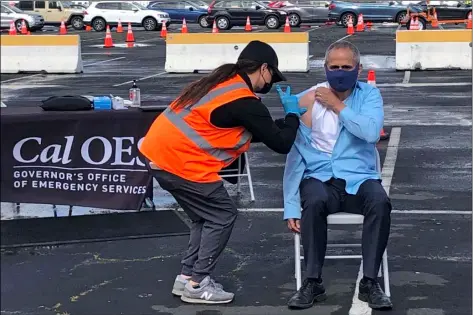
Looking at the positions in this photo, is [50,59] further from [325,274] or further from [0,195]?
[0,195]

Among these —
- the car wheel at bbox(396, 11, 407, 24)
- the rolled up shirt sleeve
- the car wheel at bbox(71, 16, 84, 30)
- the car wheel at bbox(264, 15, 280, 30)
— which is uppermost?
the rolled up shirt sleeve

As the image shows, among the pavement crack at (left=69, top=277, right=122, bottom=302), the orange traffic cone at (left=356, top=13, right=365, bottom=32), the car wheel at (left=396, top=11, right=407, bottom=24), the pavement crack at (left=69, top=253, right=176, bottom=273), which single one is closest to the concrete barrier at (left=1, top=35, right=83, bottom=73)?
the pavement crack at (left=69, top=253, right=176, bottom=273)

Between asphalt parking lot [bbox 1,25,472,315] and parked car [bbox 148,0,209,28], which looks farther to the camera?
parked car [bbox 148,0,209,28]

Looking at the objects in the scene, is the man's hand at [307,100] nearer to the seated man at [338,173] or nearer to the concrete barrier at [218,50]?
the seated man at [338,173]

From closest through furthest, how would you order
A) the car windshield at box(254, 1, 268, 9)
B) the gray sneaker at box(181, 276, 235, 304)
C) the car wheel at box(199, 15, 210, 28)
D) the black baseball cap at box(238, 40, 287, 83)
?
the black baseball cap at box(238, 40, 287, 83) → the gray sneaker at box(181, 276, 235, 304) → the car windshield at box(254, 1, 268, 9) → the car wheel at box(199, 15, 210, 28)

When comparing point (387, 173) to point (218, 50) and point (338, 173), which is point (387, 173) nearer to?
point (338, 173)

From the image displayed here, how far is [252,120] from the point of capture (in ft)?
15.6

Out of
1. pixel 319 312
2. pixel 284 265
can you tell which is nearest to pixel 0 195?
pixel 319 312

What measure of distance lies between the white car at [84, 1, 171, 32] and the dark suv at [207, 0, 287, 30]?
2.22m

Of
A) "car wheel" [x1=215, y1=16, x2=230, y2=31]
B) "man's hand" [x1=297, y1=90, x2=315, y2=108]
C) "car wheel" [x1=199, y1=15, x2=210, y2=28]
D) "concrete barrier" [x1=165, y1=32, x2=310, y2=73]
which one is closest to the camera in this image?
"man's hand" [x1=297, y1=90, x2=315, y2=108]

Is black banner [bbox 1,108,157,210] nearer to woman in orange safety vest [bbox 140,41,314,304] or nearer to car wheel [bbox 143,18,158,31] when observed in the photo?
woman in orange safety vest [bbox 140,41,314,304]

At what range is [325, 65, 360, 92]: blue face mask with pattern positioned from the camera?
5121mm

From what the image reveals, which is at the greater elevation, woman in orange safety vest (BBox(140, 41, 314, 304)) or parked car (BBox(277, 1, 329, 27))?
woman in orange safety vest (BBox(140, 41, 314, 304))

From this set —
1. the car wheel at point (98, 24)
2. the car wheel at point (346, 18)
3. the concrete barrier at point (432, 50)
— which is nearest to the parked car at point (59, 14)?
the car wheel at point (98, 24)
